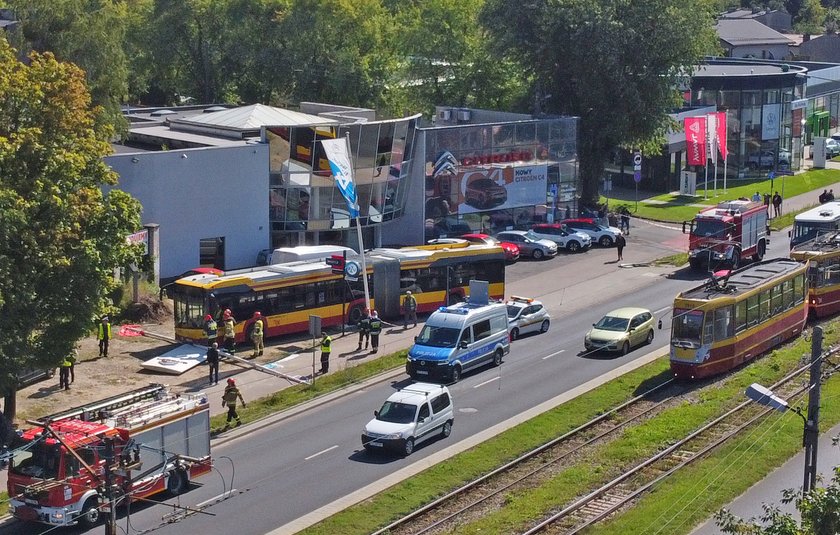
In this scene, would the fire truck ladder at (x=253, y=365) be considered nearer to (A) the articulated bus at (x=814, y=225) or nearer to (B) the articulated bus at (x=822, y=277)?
(B) the articulated bus at (x=822, y=277)

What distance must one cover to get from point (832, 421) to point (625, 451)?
6.59 metres

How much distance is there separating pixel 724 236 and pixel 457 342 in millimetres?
20650

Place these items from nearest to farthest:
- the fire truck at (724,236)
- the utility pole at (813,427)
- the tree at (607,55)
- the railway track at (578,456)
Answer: the utility pole at (813,427) → the railway track at (578,456) → the fire truck at (724,236) → the tree at (607,55)

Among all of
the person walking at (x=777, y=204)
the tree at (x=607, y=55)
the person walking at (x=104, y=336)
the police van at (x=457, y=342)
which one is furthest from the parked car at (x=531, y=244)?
the person walking at (x=104, y=336)

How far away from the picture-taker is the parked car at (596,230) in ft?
205

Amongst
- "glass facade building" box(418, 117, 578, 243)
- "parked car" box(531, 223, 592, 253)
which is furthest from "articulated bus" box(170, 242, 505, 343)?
"parked car" box(531, 223, 592, 253)

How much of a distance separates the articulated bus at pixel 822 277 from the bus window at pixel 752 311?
6605 millimetres

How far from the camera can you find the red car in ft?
188

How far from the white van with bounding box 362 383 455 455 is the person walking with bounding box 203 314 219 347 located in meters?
9.25

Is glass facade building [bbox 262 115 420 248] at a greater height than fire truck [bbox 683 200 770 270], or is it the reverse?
glass facade building [bbox 262 115 420 248]

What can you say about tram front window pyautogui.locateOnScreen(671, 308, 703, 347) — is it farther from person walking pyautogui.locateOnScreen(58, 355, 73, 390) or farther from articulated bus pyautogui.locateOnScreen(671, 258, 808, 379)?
person walking pyautogui.locateOnScreen(58, 355, 73, 390)

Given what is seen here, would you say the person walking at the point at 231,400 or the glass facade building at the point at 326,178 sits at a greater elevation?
the glass facade building at the point at 326,178

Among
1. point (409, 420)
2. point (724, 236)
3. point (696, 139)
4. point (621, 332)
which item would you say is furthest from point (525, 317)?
point (696, 139)

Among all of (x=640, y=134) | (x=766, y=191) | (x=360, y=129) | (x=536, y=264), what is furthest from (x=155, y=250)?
(x=766, y=191)
